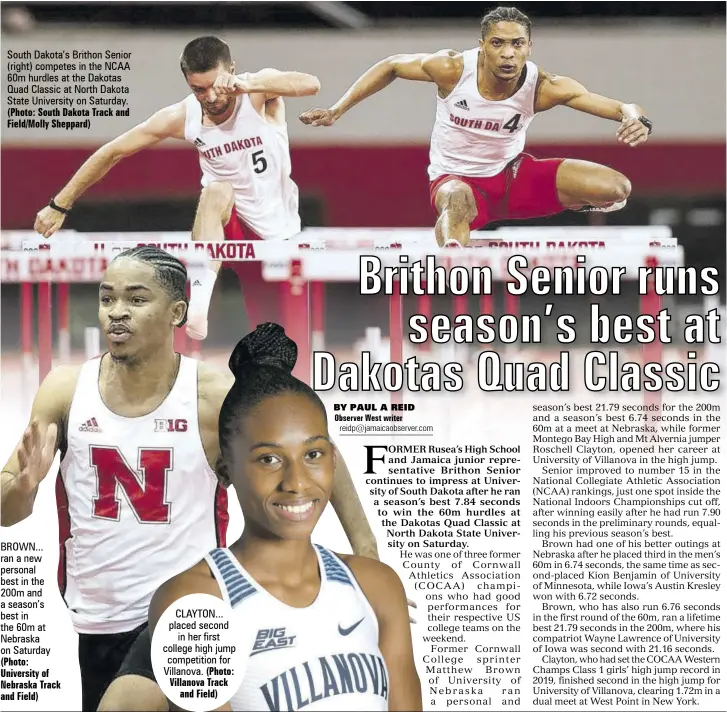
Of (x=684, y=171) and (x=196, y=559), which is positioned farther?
(x=684, y=171)

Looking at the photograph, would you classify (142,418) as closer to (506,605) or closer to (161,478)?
(161,478)

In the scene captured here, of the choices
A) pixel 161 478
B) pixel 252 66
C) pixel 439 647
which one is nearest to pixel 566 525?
pixel 439 647

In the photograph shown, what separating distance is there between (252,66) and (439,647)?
1970 millimetres

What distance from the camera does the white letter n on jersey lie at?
2.76 meters

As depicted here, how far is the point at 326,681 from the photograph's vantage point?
248 cm

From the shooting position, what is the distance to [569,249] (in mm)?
2893

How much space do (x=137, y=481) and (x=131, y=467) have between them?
0.15ft

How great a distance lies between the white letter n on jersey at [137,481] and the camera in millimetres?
2756

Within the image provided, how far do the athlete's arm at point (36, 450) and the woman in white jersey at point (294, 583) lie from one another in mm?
527

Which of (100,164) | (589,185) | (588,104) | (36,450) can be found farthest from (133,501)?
(588,104)

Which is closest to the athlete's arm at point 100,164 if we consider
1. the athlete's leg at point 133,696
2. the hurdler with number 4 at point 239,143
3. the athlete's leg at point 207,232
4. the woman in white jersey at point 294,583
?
the hurdler with number 4 at point 239,143

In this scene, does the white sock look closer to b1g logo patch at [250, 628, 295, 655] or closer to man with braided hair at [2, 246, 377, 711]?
man with braided hair at [2, 246, 377, 711]

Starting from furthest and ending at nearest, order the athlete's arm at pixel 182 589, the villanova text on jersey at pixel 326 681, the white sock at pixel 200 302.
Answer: the white sock at pixel 200 302, the athlete's arm at pixel 182 589, the villanova text on jersey at pixel 326 681

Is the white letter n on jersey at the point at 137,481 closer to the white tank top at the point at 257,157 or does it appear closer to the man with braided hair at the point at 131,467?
the man with braided hair at the point at 131,467
